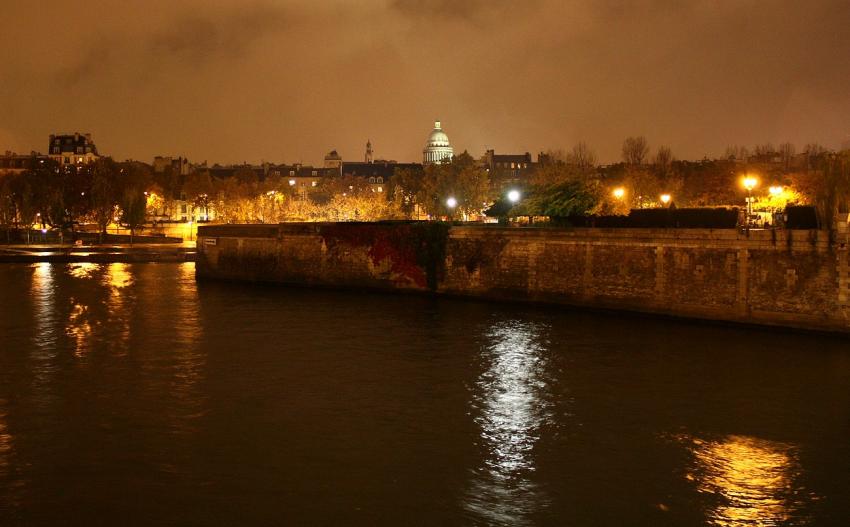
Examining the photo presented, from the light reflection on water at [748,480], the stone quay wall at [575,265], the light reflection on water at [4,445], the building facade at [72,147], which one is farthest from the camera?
the building facade at [72,147]

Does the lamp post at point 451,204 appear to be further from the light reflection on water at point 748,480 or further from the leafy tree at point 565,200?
the light reflection on water at point 748,480

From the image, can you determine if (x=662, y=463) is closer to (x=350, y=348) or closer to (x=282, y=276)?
(x=350, y=348)

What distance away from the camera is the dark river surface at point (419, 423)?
12.8 m

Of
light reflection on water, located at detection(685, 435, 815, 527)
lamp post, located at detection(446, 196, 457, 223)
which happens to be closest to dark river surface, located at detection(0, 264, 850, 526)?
light reflection on water, located at detection(685, 435, 815, 527)

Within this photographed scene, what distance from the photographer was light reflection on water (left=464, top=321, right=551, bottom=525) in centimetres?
1280

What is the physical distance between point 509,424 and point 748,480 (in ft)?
15.3

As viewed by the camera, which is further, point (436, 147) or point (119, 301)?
point (436, 147)

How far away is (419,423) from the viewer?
17062 mm

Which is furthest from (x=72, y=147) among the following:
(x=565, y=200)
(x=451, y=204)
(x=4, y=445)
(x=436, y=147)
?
(x=4, y=445)

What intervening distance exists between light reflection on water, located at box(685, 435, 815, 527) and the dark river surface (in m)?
0.04

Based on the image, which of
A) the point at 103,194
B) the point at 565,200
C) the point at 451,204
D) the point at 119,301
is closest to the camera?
the point at 119,301

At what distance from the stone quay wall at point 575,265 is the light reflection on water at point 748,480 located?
40.2 feet

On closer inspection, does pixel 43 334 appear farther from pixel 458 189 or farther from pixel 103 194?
pixel 458 189

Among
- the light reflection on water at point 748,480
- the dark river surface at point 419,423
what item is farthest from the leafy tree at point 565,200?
the light reflection on water at point 748,480
